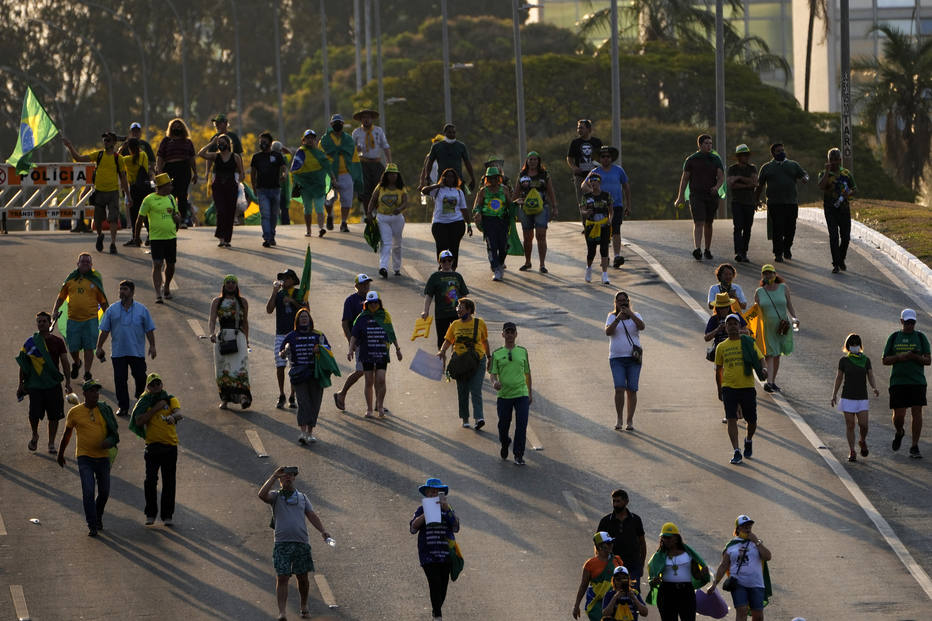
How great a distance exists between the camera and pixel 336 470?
20.2 m

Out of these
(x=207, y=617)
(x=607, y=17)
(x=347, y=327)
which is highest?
(x=607, y=17)

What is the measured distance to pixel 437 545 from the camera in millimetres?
15930

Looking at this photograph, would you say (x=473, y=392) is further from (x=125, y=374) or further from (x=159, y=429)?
(x=159, y=429)

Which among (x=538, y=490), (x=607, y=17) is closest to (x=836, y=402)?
(x=538, y=490)

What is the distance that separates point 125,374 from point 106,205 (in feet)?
25.9

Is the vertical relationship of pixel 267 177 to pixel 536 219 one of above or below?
above

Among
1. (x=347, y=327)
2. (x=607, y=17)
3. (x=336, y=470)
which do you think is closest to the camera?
(x=336, y=470)

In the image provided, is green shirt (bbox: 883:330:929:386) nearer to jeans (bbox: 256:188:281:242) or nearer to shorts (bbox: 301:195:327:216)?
jeans (bbox: 256:188:281:242)

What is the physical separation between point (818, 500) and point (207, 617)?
663cm

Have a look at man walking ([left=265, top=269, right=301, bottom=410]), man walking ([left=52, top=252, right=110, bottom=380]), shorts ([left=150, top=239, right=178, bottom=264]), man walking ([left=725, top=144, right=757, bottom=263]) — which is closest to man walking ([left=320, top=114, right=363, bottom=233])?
shorts ([left=150, top=239, right=178, bottom=264])

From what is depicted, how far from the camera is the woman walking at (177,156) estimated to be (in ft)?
96.9

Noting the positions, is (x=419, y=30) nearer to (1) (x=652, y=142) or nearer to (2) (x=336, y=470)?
(1) (x=652, y=142)

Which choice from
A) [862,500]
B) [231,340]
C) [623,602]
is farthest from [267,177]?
[623,602]

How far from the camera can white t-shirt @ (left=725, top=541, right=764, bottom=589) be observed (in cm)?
1548
